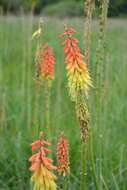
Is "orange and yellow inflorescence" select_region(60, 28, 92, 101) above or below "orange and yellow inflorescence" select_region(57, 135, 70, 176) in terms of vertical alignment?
above

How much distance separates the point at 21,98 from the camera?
4586 millimetres

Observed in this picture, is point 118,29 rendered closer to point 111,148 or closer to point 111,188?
point 111,148

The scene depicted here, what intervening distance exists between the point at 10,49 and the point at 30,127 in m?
4.76

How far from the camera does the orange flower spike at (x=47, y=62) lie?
6.46 ft

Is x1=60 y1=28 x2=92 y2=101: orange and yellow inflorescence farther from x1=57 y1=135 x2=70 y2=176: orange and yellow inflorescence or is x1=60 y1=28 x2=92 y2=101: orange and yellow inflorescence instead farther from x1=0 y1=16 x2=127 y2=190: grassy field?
x1=0 y1=16 x2=127 y2=190: grassy field

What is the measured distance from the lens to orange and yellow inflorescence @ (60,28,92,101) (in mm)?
1450

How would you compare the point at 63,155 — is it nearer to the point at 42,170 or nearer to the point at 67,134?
the point at 42,170

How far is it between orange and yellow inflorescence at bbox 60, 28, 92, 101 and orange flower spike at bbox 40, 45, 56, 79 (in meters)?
0.50

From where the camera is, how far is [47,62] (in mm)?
1970

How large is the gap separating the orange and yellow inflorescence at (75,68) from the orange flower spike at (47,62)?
0.50m

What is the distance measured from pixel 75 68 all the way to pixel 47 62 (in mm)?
523

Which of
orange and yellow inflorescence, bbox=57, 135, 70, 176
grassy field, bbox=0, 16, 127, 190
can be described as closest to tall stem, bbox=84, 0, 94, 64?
grassy field, bbox=0, 16, 127, 190

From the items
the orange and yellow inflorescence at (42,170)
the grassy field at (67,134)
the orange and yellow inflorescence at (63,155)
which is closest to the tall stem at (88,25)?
the grassy field at (67,134)

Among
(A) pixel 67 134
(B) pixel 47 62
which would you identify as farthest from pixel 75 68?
(A) pixel 67 134
